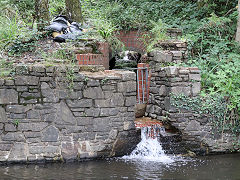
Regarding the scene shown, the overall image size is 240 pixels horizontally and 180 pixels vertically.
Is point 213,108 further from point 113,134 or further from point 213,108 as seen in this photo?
point 113,134

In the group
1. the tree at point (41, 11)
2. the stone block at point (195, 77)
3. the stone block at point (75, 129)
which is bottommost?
the stone block at point (75, 129)

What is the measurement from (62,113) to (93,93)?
31.6 inches

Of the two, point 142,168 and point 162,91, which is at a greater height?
point 162,91

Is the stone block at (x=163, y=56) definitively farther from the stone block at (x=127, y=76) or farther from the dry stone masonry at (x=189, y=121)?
the stone block at (x=127, y=76)

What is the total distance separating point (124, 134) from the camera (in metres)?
7.44

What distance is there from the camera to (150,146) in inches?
303

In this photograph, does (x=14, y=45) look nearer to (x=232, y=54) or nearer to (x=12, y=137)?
(x=12, y=137)

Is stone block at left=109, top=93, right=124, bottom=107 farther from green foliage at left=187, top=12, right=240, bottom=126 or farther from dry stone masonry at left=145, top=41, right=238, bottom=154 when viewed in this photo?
green foliage at left=187, top=12, right=240, bottom=126

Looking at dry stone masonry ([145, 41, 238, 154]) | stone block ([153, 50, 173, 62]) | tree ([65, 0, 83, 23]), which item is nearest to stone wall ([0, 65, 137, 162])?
dry stone masonry ([145, 41, 238, 154])

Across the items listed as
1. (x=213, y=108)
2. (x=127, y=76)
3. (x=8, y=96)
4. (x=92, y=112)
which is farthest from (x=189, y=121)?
(x=8, y=96)

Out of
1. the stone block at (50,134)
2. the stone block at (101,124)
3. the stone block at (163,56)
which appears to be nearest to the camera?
the stone block at (50,134)

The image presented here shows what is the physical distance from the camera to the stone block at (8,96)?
22.0 ft

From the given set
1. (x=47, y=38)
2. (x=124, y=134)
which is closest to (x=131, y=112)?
(x=124, y=134)

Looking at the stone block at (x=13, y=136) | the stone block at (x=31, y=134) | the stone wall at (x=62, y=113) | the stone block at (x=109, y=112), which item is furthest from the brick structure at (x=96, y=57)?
the stone block at (x=13, y=136)
